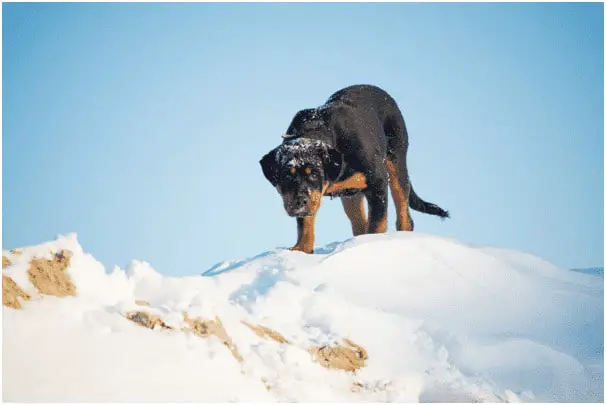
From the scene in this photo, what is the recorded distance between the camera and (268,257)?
6.37 m

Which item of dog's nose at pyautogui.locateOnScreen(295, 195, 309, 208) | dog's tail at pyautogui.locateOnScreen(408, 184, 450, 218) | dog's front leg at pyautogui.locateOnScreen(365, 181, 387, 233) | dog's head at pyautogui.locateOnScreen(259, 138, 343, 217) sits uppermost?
dog's head at pyautogui.locateOnScreen(259, 138, 343, 217)

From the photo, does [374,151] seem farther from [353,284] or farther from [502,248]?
[353,284]

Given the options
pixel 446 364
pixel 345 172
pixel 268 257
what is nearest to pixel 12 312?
pixel 446 364

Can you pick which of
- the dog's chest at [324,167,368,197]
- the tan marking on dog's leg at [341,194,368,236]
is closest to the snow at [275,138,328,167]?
the dog's chest at [324,167,368,197]

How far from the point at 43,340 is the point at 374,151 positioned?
5.48 m

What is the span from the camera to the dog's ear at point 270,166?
7857mm

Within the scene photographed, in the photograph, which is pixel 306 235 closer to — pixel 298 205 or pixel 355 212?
pixel 298 205

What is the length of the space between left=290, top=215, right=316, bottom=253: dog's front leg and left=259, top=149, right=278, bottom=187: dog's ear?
1.70 feet

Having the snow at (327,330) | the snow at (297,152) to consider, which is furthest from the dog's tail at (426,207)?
the snow at (327,330)

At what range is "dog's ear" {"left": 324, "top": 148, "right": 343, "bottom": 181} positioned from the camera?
25.5 ft

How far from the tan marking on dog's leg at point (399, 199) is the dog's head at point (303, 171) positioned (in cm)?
177

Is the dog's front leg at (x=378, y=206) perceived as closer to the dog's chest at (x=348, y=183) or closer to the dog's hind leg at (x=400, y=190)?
the dog's chest at (x=348, y=183)

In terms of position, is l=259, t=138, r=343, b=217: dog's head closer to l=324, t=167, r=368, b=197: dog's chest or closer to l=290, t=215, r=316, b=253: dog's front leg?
l=324, t=167, r=368, b=197: dog's chest

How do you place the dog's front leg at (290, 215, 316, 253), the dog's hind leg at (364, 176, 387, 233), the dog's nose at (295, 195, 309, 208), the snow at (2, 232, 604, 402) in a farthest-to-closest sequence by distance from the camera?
the dog's hind leg at (364, 176, 387, 233)
the dog's front leg at (290, 215, 316, 253)
the dog's nose at (295, 195, 309, 208)
the snow at (2, 232, 604, 402)
